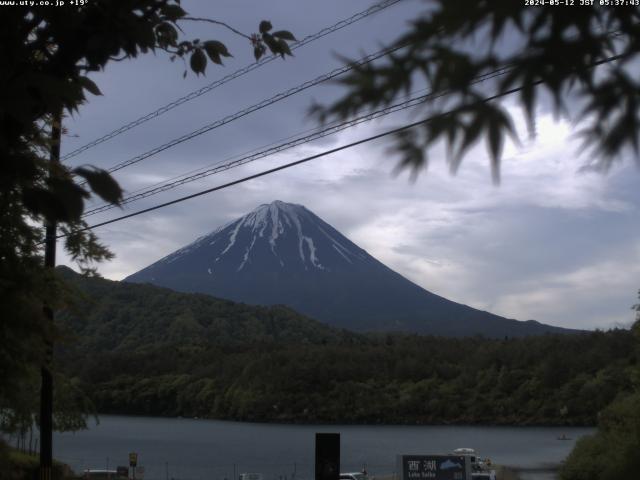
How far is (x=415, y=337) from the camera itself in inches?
4574

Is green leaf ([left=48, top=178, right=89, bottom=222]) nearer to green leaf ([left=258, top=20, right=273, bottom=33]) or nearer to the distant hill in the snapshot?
green leaf ([left=258, top=20, right=273, bottom=33])

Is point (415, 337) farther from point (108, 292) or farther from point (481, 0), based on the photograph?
point (481, 0)

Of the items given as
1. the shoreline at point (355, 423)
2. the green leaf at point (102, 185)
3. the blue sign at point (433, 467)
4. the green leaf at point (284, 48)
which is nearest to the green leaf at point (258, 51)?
the green leaf at point (284, 48)

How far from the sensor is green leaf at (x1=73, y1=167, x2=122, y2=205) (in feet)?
9.05

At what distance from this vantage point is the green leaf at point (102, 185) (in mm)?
A: 2758

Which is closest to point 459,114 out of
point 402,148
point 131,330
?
point 402,148

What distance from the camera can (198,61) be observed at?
4230mm

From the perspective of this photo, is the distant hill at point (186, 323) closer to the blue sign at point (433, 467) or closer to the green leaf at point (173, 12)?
the blue sign at point (433, 467)

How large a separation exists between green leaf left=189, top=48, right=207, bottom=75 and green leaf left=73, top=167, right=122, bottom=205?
1.55 m

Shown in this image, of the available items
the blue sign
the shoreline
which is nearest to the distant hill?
the shoreline

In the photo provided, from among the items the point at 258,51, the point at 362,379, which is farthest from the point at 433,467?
the point at 362,379

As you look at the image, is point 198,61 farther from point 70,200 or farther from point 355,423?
point 355,423

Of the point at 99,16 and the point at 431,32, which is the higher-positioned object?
the point at 99,16

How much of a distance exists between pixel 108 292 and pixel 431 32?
111 m
